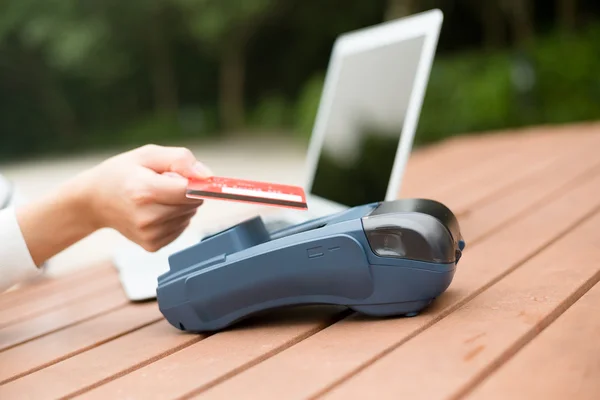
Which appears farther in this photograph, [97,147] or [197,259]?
[97,147]

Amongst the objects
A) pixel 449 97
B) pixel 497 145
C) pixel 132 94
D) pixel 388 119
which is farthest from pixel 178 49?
pixel 388 119

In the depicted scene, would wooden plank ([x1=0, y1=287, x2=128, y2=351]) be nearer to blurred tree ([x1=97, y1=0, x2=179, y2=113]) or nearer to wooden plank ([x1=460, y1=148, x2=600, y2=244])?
wooden plank ([x1=460, y1=148, x2=600, y2=244])

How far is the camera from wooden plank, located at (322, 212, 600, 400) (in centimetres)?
62

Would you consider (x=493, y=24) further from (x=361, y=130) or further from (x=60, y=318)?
(x=60, y=318)

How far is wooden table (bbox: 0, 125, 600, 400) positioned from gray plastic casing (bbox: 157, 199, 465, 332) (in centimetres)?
3

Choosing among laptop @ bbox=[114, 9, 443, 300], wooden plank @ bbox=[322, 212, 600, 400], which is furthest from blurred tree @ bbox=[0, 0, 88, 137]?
wooden plank @ bbox=[322, 212, 600, 400]

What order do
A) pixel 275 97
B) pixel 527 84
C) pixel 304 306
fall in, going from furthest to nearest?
pixel 275 97
pixel 527 84
pixel 304 306

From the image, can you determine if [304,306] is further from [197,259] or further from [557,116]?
[557,116]

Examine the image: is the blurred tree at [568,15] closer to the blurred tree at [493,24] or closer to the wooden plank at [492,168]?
the blurred tree at [493,24]

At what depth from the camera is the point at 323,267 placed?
0.80m

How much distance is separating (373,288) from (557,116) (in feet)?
22.4

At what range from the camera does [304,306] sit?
91 cm

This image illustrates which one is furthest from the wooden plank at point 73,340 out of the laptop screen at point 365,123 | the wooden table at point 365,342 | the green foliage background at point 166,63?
the green foliage background at point 166,63

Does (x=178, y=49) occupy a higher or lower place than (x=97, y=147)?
higher
